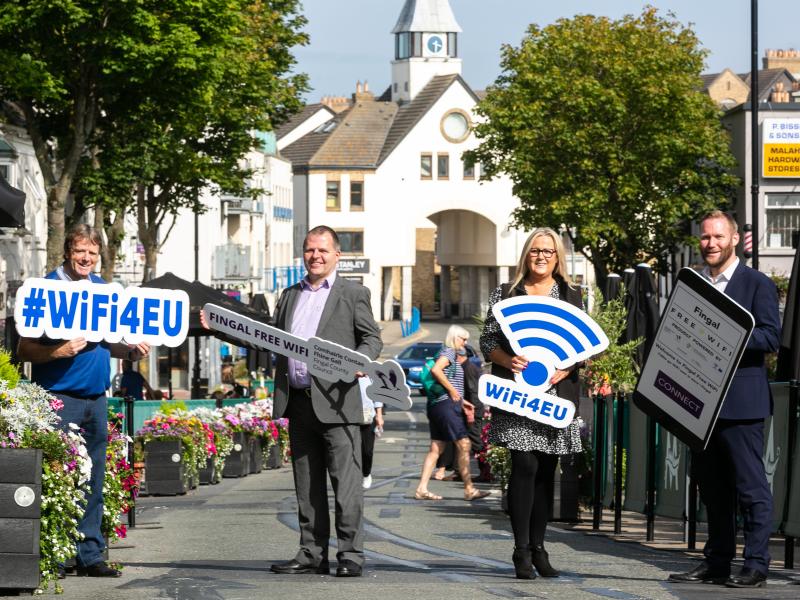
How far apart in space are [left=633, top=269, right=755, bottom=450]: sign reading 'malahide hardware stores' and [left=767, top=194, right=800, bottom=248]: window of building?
46671 mm

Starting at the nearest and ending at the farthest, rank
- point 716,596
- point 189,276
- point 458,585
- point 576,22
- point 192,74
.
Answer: point 716,596 < point 458,585 < point 192,74 < point 576,22 < point 189,276

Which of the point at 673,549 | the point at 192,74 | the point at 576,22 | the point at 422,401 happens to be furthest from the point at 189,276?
the point at 673,549

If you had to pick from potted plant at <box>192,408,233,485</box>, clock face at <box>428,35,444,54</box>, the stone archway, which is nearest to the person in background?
potted plant at <box>192,408,233,485</box>

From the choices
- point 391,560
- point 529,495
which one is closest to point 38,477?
point 529,495

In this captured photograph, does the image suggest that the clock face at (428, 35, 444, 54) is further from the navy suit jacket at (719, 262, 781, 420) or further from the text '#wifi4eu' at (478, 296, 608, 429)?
the navy suit jacket at (719, 262, 781, 420)

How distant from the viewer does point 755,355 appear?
904cm

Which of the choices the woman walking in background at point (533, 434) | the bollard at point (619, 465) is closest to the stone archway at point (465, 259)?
the bollard at point (619, 465)

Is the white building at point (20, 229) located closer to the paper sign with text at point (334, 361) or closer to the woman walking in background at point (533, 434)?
the paper sign with text at point (334, 361)

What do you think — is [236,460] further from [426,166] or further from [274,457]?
[426,166]

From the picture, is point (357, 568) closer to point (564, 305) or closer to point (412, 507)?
point (564, 305)

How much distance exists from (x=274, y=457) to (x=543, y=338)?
55.7 ft

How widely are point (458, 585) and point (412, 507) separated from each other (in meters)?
7.74

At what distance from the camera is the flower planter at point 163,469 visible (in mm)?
19656

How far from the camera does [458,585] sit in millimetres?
9031
